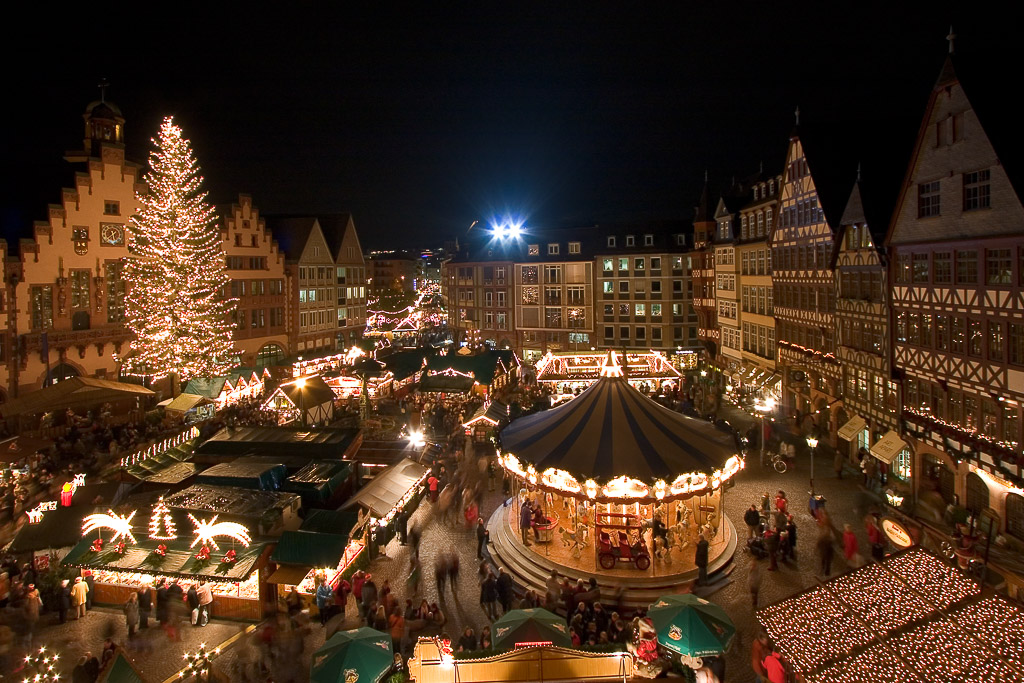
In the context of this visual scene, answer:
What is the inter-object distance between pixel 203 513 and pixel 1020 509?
18.8 meters

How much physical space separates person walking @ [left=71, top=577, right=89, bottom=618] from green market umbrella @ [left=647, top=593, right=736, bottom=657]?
1166 cm

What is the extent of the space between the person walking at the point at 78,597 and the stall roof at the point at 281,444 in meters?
6.50

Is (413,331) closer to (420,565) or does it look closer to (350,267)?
(350,267)

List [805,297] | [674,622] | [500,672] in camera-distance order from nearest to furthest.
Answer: [500,672] → [674,622] → [805,297]

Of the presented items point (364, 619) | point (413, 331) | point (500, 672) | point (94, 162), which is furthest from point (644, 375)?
point (413, 331)

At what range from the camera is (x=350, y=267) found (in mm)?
49625

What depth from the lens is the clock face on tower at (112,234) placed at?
31.7 m

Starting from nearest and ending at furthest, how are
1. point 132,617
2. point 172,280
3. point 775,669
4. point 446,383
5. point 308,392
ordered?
point 775,669 → point 132,617 → point 308,392 → point 172,280 → point 446,383

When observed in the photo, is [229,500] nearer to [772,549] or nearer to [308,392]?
[772,549]

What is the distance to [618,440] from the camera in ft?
49.4

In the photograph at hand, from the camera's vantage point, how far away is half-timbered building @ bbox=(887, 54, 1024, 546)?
1490cm

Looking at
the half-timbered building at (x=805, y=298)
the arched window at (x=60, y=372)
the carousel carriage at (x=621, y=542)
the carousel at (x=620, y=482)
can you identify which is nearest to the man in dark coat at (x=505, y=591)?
the carousel at (x=620, y=482)

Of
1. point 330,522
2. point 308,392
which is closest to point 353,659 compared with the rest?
point 330,522

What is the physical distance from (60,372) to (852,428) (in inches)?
1331
